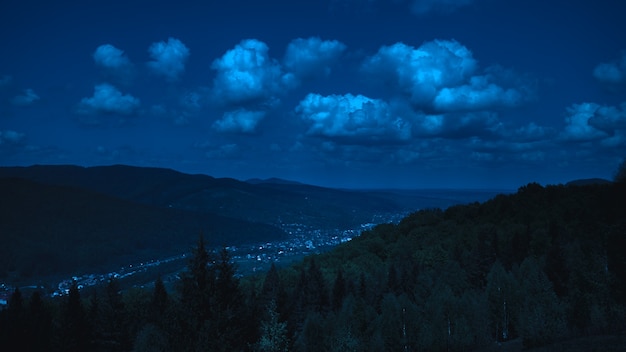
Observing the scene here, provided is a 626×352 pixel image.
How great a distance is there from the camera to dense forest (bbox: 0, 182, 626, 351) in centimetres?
2435

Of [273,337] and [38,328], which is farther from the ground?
[273,337]

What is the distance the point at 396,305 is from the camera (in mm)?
58438

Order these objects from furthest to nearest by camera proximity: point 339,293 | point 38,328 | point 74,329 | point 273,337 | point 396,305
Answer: point 339,293 < point 396,305 < point 38,328 < point 74,329 < point 273,337

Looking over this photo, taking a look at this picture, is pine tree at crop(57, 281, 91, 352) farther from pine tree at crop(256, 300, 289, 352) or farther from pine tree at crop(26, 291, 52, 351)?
pine tree at crop(256, 300, 289, 352)

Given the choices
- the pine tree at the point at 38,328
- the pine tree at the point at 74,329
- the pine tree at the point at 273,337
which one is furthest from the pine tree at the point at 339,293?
the pine tree at the point at 38,328

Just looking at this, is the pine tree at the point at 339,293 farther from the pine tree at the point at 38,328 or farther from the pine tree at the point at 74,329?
the pine tree at the point at 38,328

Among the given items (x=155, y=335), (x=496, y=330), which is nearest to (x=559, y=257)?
(x=496, y=330)

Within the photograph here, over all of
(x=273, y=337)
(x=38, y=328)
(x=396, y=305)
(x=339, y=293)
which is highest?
(x=273, y=337)

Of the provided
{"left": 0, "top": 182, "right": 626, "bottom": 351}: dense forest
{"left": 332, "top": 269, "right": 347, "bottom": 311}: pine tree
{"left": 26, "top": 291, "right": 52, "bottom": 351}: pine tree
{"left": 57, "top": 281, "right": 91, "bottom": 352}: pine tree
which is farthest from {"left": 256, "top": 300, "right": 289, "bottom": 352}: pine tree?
{"left": 332, "top": 269, "right": 347, "bottom": 311}: pine tree

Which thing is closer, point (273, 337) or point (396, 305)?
point (273, 337)

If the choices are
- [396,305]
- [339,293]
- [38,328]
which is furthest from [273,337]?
[339,293]

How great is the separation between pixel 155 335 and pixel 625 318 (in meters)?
48.9

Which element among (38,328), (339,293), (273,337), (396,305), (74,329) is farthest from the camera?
(339,293)

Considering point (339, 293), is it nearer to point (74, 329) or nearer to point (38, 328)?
point (74, 329)
